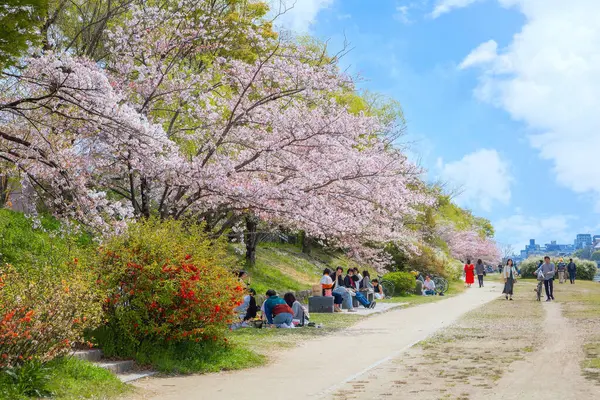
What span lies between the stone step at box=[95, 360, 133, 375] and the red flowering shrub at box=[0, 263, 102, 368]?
785mm

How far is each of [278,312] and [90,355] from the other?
785 cm

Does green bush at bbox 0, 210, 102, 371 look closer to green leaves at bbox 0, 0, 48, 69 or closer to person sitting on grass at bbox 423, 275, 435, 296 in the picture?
green leaves at bbox 0, 0, 48, 69

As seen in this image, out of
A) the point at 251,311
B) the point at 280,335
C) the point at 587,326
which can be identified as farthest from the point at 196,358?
the point at 587,326

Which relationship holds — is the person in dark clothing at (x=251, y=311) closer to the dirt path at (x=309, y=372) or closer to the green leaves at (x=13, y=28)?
the dirt path at (x=309, y=372)

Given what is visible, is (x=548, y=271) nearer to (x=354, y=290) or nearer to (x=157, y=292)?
(x=354, y=290)

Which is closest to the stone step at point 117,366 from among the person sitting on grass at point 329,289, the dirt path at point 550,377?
the dirt path at point 550,377

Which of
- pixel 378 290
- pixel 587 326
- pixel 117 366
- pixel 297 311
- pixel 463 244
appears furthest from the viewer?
pixel 463 244

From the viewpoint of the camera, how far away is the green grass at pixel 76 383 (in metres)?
9.38

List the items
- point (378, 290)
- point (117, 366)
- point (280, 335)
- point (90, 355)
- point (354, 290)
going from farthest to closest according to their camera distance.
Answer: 1. point (378, 290)
2. point (354, 290)
3. point (280, 335)
4. point (90, 355)
5. point (117, 366)

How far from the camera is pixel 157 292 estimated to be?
43.2 ft

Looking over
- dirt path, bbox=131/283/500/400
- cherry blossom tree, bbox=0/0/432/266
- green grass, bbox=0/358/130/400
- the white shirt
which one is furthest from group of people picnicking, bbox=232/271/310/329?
the white shirt

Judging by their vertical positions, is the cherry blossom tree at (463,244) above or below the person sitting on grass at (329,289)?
above

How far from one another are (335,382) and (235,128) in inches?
483

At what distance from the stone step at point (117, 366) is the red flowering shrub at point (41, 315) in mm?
785
